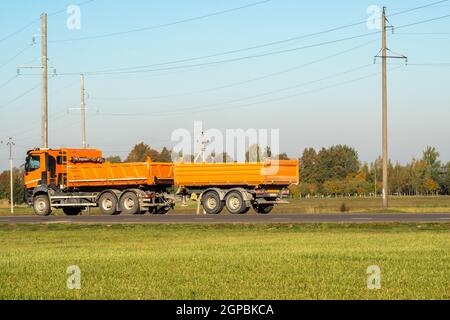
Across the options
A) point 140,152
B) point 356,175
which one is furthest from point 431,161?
point 140,152

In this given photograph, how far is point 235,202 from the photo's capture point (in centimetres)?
4519

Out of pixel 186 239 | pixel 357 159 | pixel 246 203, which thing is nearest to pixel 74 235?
pixel 186 239

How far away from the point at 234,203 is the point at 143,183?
16.7 feet

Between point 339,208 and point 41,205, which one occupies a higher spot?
point 41,205

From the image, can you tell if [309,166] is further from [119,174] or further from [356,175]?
[119,174]

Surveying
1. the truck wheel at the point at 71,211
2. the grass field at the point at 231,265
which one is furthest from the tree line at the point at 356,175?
the grass field at the point at 231,265

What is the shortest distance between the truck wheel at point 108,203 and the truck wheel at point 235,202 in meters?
6.25

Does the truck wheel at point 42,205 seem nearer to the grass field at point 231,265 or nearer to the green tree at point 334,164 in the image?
the grass field at point 231,265

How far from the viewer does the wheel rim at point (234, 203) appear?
45000mm

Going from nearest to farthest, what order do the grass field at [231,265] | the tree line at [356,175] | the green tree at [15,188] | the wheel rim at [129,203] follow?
1. the grass field at [231,265]
2. the wheel rim at [129,203]
3. the green tree at [15,188]
4. the tree line at [356,175]

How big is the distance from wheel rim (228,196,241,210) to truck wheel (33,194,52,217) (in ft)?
35.3

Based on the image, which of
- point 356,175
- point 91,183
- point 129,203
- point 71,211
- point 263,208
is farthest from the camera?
point 356,175

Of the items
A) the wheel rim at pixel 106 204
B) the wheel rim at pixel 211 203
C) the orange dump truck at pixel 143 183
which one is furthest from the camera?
the wheel rim at pixel 106 204

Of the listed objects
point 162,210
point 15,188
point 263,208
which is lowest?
point 162,210
